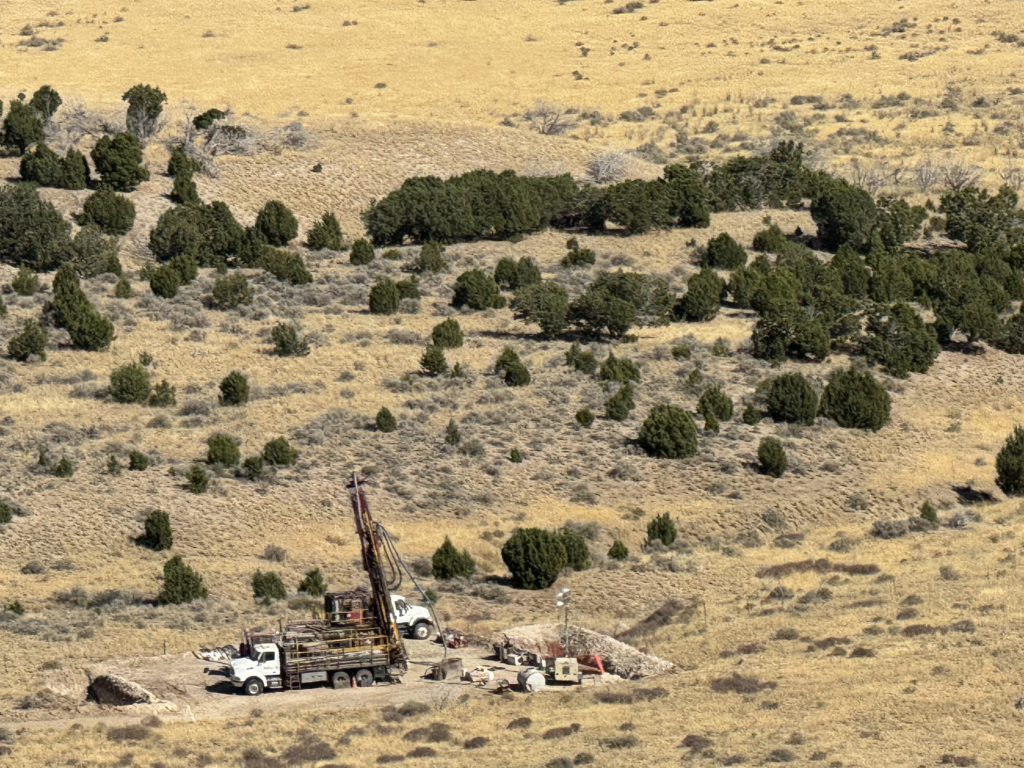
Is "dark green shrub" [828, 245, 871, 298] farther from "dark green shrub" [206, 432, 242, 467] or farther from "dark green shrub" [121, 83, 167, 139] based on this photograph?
"dark green shrub" [121, 83, 167, 139]

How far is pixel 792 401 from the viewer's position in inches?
2788

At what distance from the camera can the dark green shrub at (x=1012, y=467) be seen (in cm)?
6619

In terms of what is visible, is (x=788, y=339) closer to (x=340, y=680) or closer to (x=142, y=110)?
(x=340, y=680)

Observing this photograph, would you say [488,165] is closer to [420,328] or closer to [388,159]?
[388,159]

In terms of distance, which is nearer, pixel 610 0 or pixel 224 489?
pixel 224 489

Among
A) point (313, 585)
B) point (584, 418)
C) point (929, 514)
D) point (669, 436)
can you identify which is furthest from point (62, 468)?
point (929, 514)

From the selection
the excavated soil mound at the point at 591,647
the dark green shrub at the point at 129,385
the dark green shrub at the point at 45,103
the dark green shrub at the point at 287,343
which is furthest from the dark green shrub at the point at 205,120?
the excavated soil mound at the point at 591,647

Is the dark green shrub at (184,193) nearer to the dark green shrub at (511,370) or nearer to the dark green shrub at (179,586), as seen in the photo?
the dark green shrub at (511,370)

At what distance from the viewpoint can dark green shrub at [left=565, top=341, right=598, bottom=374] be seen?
244 feet

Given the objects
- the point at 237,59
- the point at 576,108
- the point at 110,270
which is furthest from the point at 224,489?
the point at 237,59

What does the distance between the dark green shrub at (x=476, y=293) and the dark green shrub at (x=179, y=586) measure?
27787 mm

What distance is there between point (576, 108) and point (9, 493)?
2490 inches

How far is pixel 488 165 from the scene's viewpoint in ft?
332

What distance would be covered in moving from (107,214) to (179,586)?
35.7m
